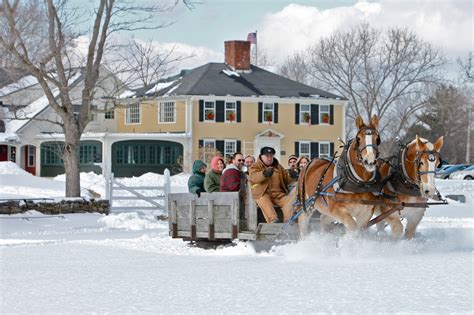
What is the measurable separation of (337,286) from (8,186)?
31.1m

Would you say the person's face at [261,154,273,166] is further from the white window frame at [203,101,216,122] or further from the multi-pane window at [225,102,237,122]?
the multi-pane window at [225,102,237,122]

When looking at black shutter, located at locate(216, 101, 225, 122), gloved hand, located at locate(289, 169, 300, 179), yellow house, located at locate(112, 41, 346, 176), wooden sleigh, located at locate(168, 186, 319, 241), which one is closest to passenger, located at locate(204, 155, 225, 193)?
wooden sleigh, located at locate(168, 186, 319, 241)

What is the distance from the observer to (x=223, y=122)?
54.7 meters

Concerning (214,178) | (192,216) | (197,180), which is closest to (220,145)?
(197,180)

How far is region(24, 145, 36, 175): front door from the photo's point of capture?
2265 inches

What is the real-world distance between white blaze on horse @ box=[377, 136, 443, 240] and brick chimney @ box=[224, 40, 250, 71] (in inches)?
1754

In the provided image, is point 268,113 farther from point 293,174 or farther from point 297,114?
point 293,174

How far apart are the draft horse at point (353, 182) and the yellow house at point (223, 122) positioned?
38265 millimetres

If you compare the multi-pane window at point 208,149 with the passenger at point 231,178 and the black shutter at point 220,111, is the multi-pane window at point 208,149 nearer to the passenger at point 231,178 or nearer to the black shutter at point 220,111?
the black shutter at point 220,111

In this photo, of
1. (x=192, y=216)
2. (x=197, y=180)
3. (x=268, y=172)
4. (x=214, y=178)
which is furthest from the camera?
(x=197, y=180)

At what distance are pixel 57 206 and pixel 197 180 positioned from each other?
30.1 feet

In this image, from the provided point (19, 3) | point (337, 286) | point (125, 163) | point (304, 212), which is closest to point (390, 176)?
point (304, 212)

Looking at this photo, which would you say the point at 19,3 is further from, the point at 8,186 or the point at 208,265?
the point at 208,265

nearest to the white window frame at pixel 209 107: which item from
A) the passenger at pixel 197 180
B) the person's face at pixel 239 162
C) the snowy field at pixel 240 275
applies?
the snowy field at pixel 240 275
